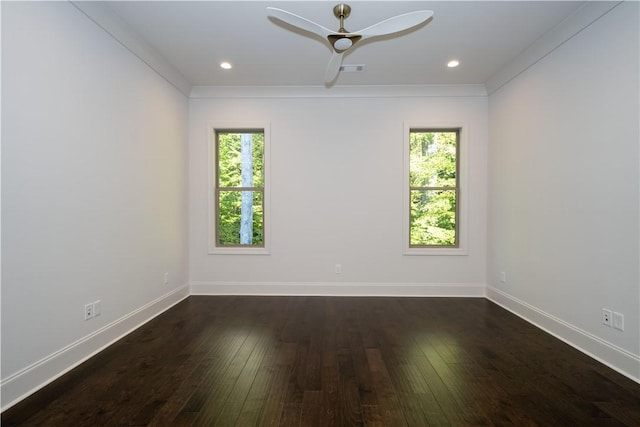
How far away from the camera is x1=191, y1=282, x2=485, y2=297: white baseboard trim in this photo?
395cm

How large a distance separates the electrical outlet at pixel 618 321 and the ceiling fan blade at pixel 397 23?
2.52m

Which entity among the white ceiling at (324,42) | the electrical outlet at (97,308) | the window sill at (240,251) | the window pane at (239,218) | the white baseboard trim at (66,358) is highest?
the white ceiling at (324,42)

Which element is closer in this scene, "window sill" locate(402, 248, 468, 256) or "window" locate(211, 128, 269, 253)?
"window sill" locate(402, 248, 468, 256)

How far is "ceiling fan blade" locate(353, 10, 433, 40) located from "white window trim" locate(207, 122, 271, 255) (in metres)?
2.20

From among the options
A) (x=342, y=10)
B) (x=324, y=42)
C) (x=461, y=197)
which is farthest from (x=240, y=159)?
(x=461, y=197)

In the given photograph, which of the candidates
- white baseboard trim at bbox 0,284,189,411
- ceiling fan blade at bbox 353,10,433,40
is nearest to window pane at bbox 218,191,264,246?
white baseboard trim at bbox 0,284,189,411

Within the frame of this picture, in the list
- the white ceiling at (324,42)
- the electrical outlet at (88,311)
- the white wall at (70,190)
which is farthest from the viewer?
the white ceiling at (324,42)

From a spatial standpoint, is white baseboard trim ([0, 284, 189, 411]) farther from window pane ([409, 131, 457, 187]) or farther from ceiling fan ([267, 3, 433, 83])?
window pane ([409, 131, 457, 187])

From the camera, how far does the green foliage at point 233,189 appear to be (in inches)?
163

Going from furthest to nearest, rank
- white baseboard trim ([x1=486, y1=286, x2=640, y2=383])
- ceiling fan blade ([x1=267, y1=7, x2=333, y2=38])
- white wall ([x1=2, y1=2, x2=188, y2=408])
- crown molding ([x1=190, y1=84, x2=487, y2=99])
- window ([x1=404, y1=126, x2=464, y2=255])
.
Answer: window ([x1=404, y1=126, x2=464, y2=255]), crown molding ([x1=190, y1=84, x2=487, y2=99]), white baseboard trim ([x1=486, y1=286, x2=640, y2=383]), ceiling fan blade ([x1=267, y1=7, x2=333, y2=38]), white wall ([x1=2, y1=2, x2=188, y2=408])

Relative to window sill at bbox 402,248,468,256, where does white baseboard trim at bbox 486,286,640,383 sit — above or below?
below

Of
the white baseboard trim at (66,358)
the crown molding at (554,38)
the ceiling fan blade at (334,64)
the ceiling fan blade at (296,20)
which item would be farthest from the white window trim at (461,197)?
the white baseboard trim at (66,358)

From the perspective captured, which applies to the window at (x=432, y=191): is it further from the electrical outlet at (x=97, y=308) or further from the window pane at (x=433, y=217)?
the electrical outlet at (x=97, y=308)

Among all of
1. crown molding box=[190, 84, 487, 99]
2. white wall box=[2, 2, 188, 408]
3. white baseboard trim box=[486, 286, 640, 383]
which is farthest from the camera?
crown molding box=[190, 84, 487, 99]
